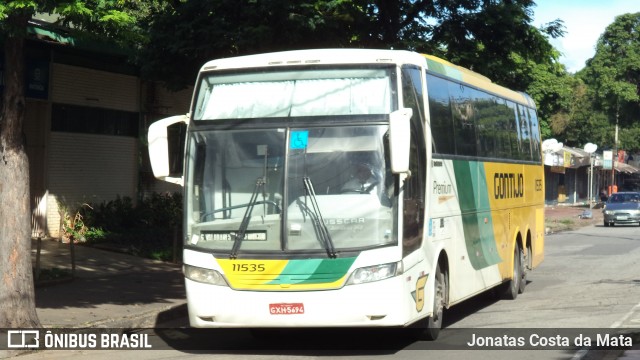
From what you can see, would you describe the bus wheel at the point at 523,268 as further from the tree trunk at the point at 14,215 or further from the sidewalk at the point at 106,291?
the tree trunk at the point at 14,215

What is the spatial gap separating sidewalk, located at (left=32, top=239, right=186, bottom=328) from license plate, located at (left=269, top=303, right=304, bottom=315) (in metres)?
3.33

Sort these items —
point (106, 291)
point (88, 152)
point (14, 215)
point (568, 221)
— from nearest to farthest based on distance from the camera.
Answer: point (14, 215), point (106, 291), point (88, 152), point (568, 221)

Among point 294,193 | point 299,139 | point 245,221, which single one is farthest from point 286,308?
point 299,139

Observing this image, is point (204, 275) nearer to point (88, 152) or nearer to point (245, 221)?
Answer: point (245, 221)

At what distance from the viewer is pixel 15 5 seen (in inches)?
370

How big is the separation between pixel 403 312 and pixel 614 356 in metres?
2.40

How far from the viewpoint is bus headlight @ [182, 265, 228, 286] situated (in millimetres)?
9664

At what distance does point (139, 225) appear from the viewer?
2173 centimetres

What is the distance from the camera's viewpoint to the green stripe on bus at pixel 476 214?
12.5 metres

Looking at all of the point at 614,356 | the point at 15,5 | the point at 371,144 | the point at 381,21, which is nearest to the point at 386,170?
the point at 371,144

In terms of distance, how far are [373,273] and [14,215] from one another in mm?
4474

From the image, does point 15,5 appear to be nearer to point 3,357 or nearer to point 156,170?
point 156,170

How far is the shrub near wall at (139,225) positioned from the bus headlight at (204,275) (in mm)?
8801

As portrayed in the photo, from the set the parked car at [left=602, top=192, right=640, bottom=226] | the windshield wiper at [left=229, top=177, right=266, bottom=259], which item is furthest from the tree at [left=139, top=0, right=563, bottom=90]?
the parked car at [left=602, top=192, right=640, bottom=226]
